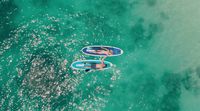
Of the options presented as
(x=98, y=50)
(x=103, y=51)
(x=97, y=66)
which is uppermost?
(x=98, y=50)

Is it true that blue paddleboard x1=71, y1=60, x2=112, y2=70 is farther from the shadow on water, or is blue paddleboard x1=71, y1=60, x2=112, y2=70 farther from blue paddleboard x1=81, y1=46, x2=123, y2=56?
the shadow on water

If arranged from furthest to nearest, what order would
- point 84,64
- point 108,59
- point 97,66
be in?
point 108,59, point 84,64, point 97,66

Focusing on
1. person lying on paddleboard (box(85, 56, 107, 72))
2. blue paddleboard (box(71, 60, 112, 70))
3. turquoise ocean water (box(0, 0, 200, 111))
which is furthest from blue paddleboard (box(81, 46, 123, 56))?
person lying on paddleboard (box(85, 56, 107, 72))

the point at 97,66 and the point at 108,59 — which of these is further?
the point at 108,59

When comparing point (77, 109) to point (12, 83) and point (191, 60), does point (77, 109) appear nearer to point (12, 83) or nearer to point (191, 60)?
point (12, 83)

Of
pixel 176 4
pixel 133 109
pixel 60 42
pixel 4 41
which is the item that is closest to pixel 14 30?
pixel 4 41

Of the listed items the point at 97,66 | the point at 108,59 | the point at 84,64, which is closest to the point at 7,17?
the point at 84,64

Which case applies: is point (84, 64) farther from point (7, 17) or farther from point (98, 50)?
point (7, 17)

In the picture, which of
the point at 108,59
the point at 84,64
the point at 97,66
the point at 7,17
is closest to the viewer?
the point at 97,66
